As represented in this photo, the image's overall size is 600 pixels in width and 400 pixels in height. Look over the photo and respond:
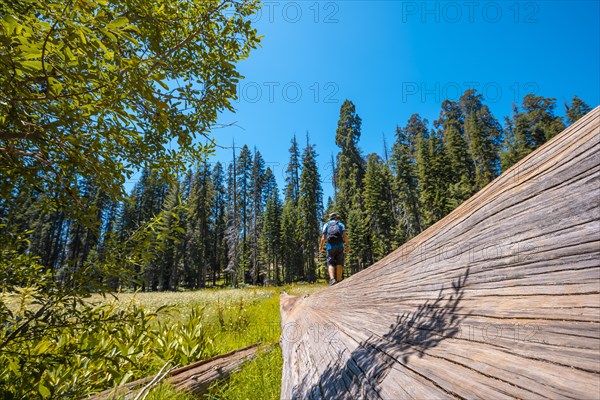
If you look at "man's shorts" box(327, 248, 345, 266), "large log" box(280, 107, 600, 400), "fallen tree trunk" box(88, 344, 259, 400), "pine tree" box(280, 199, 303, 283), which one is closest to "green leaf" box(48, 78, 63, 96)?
"large log" box(280, 107, 600, 400)

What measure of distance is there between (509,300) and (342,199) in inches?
1856

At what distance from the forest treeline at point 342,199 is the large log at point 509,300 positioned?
3517 cm

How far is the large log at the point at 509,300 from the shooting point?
73 cm

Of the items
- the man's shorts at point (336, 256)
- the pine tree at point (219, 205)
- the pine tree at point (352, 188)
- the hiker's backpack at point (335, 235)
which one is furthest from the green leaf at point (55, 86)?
the pine tree at point (219, 205)

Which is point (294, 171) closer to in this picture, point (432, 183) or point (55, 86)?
point (432, 183)

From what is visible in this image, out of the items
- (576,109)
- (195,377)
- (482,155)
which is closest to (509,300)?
(195,377)

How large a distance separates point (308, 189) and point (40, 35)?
143 feet

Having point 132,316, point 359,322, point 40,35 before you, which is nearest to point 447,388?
point 359,322

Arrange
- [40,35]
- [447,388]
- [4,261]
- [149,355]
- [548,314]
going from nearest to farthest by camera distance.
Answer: [548,314] < [447,388] < [40,35] < [4,261] < [149,355]

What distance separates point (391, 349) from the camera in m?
1.46

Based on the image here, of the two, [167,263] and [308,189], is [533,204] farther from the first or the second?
[167,263]

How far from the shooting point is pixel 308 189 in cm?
4478

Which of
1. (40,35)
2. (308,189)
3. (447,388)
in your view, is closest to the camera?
(447,388)

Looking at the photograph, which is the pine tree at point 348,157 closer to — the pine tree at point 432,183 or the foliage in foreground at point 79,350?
the pine tree at point 432,183
